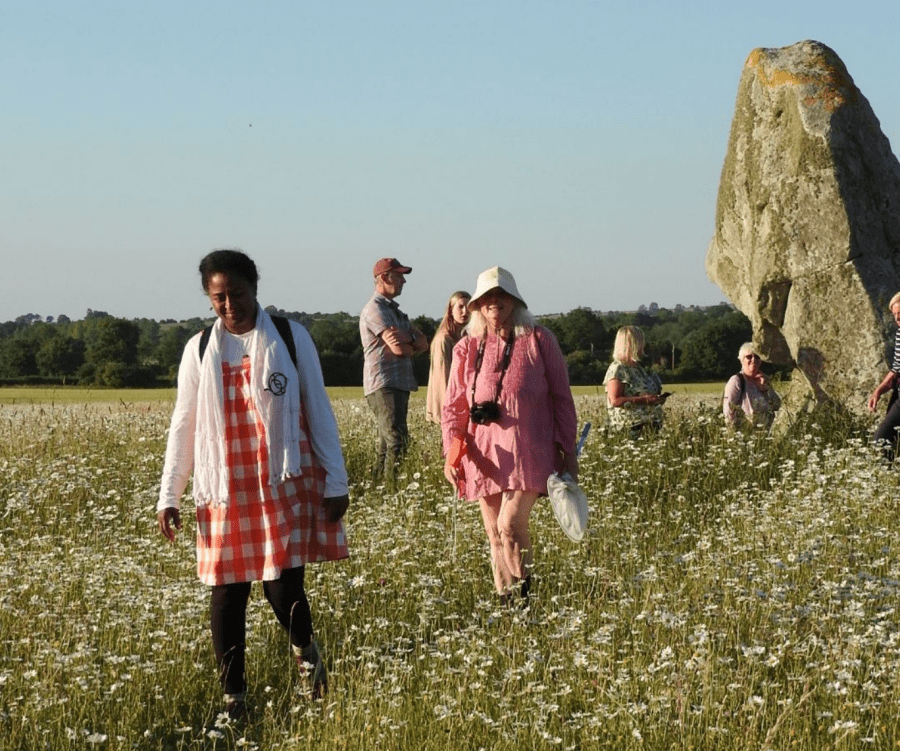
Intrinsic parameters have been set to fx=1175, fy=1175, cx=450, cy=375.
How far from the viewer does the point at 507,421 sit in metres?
6.60

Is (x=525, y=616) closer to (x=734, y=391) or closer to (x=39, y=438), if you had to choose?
(x=734, y=391)

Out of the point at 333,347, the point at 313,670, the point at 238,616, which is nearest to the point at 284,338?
the point at 238,616

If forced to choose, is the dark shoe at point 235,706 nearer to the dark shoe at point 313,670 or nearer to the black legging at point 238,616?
the black legging at point 238,616

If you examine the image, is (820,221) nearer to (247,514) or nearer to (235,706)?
(247,514)

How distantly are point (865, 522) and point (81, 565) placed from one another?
205 inches

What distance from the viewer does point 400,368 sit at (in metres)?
10.5

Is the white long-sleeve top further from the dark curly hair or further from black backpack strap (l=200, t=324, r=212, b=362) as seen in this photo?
the dark curly hair

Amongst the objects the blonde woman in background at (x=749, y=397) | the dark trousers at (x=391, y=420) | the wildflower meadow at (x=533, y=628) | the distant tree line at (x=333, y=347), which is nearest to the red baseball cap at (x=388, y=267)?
the dark trousers at (x=391, y=420)

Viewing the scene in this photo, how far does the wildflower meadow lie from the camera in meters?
4.66

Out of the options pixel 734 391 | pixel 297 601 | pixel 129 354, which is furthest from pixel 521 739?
pixel 129 354

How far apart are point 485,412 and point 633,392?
384cm

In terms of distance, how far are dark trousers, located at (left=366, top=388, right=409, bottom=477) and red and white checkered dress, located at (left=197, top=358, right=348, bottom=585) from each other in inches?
203

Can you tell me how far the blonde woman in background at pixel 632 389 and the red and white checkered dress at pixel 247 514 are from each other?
5.00m

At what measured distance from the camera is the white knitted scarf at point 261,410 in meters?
5.25
